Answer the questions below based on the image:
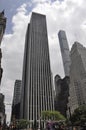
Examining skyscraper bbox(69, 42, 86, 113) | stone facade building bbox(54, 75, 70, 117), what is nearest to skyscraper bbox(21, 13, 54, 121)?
skyscraper bbox(69, 42, 86, 113)

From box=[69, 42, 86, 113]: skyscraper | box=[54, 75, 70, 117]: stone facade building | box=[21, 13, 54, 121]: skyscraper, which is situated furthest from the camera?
box=[54, 75, 70, 117]: stone facade building

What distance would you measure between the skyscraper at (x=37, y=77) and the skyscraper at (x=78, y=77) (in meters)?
23.5

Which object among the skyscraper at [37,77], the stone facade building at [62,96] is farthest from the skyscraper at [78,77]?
the skyscraper at [37,77]

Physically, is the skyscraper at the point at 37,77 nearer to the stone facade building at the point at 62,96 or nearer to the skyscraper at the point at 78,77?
the skyscraper at the point at 78,77

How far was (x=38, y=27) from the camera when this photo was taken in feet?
529

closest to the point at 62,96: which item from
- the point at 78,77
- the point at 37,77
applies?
the point at 78,77

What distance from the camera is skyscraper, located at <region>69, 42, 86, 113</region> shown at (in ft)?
444

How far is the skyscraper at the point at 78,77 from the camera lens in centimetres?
13525

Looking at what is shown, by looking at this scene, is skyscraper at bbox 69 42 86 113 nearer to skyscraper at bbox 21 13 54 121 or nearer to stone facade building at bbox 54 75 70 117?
stone facade building at bbox 54 75 70 117

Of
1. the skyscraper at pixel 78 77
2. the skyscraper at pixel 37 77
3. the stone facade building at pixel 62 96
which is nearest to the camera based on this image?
the skyscraper at pixel 37 77

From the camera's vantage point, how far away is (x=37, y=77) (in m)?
136

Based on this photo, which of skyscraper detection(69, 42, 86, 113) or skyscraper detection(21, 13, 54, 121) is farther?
skyscraper detection(69, 42, 86, 113)

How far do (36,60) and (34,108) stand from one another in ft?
146

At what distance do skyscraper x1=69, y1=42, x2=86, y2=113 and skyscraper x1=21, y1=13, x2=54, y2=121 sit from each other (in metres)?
23.5
